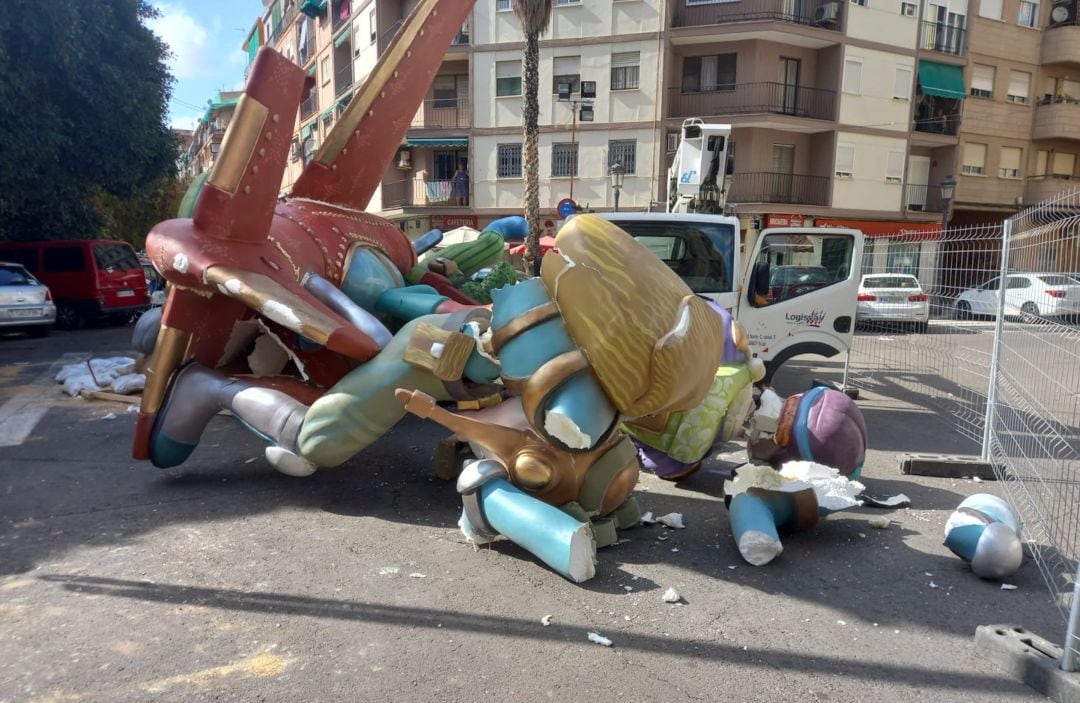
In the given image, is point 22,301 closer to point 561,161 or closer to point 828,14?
point 561,161

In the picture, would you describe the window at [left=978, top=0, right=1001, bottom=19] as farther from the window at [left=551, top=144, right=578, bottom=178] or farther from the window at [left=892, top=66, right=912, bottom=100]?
the window at [left=551, top=144, right=578, bottom=178]

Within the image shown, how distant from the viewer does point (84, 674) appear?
285 cm

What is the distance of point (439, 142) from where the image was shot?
83.0 feet

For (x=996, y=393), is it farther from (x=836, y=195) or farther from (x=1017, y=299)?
(x=836, y=195)

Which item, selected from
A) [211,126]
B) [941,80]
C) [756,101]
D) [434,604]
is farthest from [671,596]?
[211,126]

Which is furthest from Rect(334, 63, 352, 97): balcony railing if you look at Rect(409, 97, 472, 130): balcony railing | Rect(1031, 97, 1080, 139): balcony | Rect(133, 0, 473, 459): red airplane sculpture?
Rect(1031, 97, 1080, 139): balcony

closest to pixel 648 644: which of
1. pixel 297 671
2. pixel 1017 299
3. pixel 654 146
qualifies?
pixel 297 671

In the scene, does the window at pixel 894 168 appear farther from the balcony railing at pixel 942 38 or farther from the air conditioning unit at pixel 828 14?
the air conditioning unit at pixel 828 14

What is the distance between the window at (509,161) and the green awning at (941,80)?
14380 millimetres

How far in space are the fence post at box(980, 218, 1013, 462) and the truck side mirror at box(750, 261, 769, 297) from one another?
95.4 inches

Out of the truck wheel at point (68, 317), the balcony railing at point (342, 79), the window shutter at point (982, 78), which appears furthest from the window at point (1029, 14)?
the truck wheel at point (68, 317)

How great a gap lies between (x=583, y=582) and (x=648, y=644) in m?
0.62

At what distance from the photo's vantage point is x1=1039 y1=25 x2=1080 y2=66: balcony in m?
25.6

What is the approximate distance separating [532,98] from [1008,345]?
1421 cm
